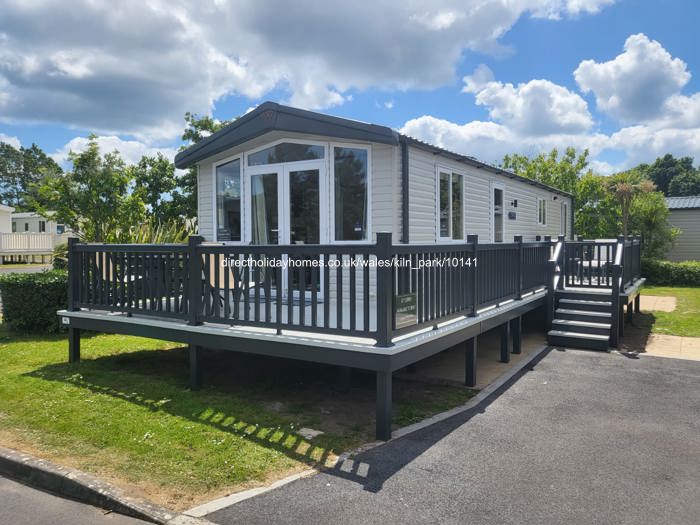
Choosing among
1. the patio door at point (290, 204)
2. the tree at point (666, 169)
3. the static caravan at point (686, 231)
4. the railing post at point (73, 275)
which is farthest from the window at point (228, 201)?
the tree at point (666, 169)

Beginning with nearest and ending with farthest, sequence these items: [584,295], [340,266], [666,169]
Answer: [340,266]
[584,295]
[666,169]

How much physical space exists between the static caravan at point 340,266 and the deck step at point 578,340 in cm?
2

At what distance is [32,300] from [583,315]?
8977 mm

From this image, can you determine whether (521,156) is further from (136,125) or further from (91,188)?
(91,188)

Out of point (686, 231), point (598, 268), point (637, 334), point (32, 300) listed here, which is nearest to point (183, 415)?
point (32, 300)

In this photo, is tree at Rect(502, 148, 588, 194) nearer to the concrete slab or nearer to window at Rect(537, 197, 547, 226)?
window at Rect(537, 197, 547, 226)

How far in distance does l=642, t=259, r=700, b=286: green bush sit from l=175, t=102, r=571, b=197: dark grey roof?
13249mm

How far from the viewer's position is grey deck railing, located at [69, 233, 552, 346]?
4.09 meters

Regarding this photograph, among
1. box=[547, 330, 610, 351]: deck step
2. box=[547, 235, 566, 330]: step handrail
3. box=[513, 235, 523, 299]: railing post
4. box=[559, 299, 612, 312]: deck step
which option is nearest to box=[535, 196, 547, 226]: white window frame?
box=[547, 235, 566, 330]: step handrail

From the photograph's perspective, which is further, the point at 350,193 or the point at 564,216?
the point at 564,216

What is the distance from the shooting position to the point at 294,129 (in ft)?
23.0

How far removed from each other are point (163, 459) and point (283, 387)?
6.45 feet

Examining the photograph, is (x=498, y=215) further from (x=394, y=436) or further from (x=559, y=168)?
(x=559, y=168)

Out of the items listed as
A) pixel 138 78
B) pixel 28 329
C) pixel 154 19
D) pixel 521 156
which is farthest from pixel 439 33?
pixel 521 156
